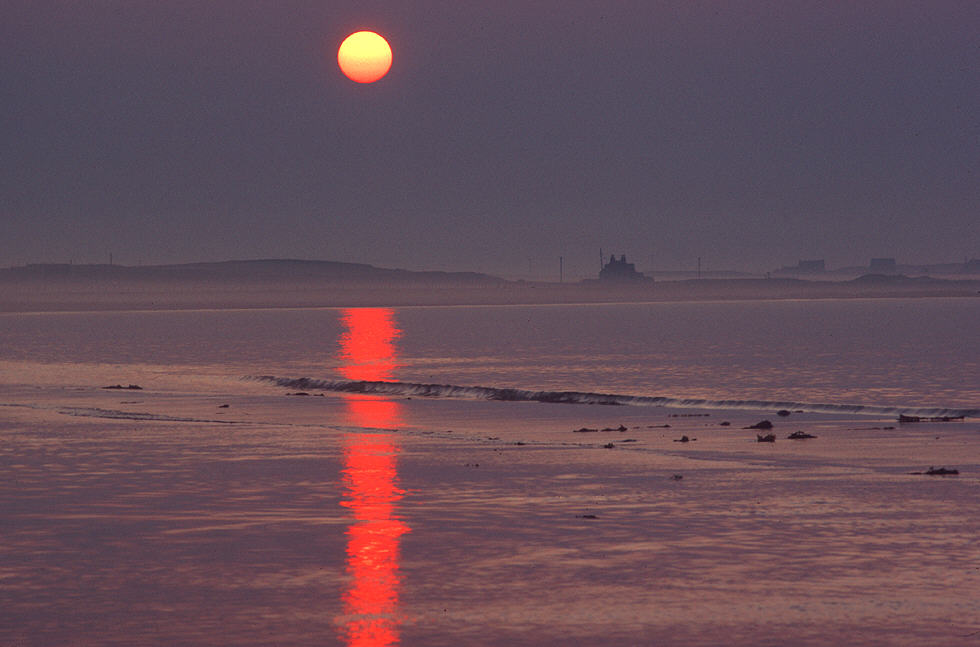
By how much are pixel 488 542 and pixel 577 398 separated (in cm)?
4415

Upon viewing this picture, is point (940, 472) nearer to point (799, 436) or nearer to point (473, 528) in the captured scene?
point (799, 436)

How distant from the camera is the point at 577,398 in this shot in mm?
65312

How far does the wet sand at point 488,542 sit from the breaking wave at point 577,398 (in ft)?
56.8

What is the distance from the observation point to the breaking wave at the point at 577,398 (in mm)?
55688

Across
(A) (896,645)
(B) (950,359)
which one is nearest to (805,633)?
(A) (896,645)

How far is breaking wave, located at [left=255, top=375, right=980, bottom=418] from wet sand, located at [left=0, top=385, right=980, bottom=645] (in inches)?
681

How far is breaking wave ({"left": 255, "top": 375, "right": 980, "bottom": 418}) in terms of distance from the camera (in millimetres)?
55688

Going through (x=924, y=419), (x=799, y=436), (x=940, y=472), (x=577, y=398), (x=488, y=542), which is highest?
(x=577, y=398)

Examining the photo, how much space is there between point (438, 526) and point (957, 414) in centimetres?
3535

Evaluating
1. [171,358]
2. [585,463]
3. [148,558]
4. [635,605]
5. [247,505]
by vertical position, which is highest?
[171,358]

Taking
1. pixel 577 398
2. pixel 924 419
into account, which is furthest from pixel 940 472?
pixel 577 398

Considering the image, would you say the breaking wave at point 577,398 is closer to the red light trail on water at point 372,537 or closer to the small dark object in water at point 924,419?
the small dark object in water at point 924,419

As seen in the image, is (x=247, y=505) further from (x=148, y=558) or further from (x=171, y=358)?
(x=171, y=358)

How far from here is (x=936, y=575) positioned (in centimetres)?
1852
